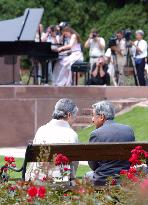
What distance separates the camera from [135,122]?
17.6 metres

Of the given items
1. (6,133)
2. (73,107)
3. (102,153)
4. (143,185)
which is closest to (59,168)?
(102,153)

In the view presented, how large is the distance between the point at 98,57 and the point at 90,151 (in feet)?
46.5

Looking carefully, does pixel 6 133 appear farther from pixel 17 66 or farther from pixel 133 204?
pixel 133 204

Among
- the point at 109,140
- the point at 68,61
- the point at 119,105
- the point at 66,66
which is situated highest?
the point at 68,61

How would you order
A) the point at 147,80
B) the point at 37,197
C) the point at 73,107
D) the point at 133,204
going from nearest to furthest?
the point at 133,204, the point at 37,197, the point at 73,107, the point at 147,80

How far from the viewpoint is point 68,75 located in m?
21.5

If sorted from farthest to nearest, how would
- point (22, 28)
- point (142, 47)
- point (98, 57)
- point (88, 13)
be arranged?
1. point (88, 13)
2. point (98, 57)
3. point (142, 47)
4. point (22, 28)

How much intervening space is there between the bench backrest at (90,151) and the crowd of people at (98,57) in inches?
497

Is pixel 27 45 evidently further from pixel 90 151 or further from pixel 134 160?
pixel 134 160

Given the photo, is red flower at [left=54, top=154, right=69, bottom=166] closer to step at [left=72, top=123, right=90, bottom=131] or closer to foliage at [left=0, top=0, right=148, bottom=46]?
step at [left=72, top=123, right=90, bottom=131]

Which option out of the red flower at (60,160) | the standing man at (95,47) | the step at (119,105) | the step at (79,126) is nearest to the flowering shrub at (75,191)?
the red flower at (60,160)

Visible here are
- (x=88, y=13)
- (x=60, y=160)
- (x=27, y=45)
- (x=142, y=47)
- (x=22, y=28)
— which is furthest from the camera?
(x=88, y=13)

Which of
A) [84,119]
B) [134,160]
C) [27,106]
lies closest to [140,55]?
[84,119]

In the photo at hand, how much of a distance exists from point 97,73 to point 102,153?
13.2m
